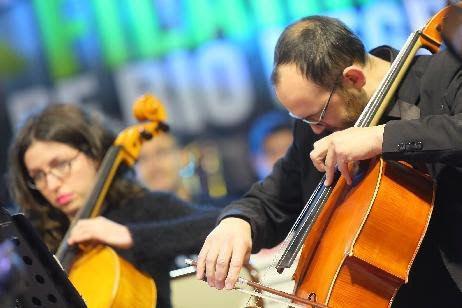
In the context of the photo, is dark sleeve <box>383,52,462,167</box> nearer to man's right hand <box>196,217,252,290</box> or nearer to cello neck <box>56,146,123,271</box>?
man's right hand <box>196,217,252,290</box>

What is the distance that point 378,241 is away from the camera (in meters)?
1.86

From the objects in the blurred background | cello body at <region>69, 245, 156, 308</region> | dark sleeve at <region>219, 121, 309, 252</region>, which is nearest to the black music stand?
cello body at <region>69, 245, 156, 308</region>

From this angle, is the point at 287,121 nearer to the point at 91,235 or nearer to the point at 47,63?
the point at 47,63

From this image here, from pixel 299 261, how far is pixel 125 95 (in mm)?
3201

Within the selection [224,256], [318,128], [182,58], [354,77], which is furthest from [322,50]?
[182,58]

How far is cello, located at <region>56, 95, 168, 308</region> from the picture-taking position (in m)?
2.48

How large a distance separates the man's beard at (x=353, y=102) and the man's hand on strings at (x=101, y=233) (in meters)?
0.91

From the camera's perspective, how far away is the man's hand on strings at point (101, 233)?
2625 mm

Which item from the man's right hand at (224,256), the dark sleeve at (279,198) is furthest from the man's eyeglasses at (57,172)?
the man's right hand at (224,256)

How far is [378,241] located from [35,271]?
814 millimetres

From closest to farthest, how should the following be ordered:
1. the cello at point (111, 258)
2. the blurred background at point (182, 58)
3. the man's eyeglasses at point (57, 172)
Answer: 1. the cello at point (111, 258)
2. the man's eyeglasses at point (57, 172)
3. the blurred background at point (182, 58)

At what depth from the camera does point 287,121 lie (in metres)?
4.70

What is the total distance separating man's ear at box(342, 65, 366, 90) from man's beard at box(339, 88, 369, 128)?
17 mm

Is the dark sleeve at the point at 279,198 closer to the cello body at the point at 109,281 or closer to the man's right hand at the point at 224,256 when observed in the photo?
the man's right hand at the point at 224,256
